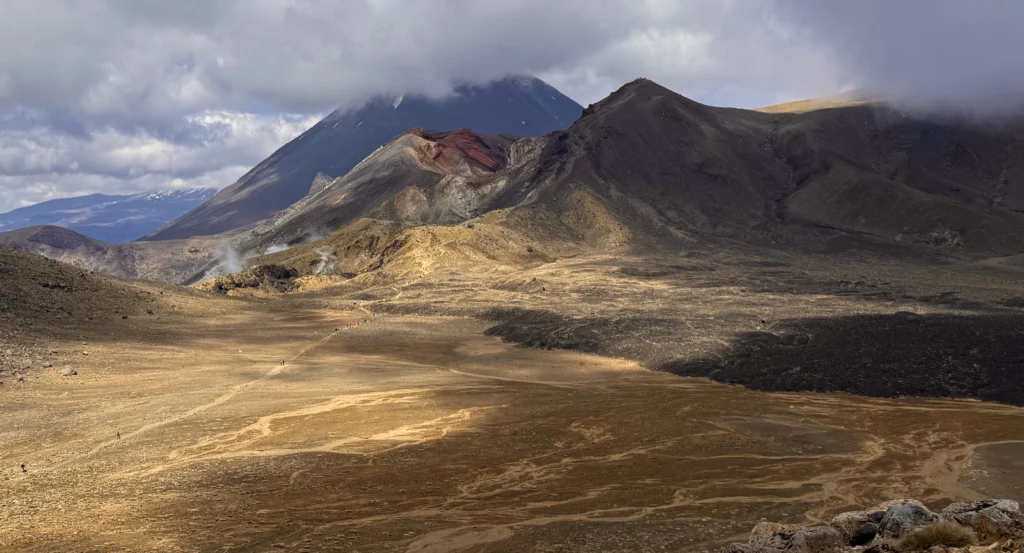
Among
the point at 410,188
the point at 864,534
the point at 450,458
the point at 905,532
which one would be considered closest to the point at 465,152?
the point at 410,188

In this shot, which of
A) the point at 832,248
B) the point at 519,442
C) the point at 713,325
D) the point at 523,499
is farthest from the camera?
the point at 832,248

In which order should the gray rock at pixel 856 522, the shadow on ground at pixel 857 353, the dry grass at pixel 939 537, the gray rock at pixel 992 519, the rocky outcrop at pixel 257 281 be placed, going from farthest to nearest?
the rocky outcrop at pixel 257 281
the shadow on ground at pixel 857 353
the gray rock at pixel 856 522
the gray rock at pixel 992 519
the dry grass at pixel 939 537

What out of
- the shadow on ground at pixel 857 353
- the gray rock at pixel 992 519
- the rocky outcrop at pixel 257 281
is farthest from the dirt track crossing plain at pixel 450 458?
the rocky outcrop at pixel 257 281

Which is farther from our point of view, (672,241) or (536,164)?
(536,164)

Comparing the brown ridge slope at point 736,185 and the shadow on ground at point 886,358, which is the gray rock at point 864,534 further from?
the brown ridge slope at point 736,185

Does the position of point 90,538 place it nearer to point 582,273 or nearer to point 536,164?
point 582,273

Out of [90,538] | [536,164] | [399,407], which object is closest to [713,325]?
[399,407]
